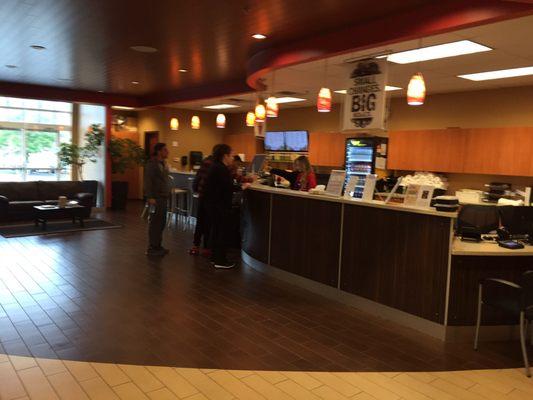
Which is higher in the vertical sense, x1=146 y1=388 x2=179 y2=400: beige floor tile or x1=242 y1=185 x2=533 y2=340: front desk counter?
x1=242 y1=185 x2=533 y2=340: front desk counter

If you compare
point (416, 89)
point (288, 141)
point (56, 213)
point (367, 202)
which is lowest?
point (56, 213)

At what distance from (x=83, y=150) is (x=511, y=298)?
10666 millimetres

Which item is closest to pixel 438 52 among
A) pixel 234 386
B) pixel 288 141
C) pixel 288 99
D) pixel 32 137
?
pixel 234 386

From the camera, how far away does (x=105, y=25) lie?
5273mm

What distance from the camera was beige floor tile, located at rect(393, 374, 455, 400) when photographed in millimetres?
2952

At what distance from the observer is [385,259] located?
4.30m

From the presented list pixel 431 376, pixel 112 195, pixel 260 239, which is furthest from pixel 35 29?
pixel 112 195

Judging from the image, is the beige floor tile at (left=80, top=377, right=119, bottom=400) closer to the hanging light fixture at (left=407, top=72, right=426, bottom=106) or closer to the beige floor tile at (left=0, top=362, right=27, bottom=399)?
the beige floor tile at (left=0, top=362, right=27, bottom=399)

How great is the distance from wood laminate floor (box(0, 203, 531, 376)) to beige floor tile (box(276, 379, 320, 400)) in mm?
204

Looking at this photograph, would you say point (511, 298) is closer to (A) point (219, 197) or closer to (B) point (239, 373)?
(B) point (239, 373)

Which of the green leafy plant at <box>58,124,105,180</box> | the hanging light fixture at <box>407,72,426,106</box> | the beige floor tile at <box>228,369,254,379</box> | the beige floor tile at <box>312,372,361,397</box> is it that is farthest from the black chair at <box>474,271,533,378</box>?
the green leafy plant at <box>58,124,105,180</box>

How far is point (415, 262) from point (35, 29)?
5.33 m

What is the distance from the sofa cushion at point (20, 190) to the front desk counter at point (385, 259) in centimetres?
676

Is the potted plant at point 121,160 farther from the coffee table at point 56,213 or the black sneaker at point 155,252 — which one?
the black sneaker at point 155,252
